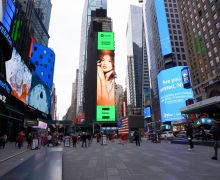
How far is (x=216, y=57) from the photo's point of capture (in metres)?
55.5

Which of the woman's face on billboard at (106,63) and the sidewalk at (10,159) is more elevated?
the woman's face on billboard at (106,63)

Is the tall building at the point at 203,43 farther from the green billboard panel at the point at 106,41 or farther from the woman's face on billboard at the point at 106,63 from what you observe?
the woman's face on billboard at the point at 106,63

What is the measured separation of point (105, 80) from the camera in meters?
117

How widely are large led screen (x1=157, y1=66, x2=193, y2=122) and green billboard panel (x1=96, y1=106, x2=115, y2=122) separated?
33139 mm

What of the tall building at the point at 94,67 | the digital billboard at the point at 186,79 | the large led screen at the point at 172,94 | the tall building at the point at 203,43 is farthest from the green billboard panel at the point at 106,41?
the digital billboard at the point at 186,79

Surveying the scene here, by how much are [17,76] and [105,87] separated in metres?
85.6

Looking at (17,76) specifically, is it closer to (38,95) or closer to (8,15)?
(8,15)

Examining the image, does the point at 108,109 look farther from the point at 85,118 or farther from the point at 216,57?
the point at 216,57

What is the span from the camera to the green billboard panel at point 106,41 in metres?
120

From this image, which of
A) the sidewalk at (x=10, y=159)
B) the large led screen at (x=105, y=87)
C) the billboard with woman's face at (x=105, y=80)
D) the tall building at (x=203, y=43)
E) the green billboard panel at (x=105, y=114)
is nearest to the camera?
the sidewalk at (x=10, y=159)

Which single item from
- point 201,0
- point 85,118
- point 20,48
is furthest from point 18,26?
point 85,118

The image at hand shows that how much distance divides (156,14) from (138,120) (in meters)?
86.1

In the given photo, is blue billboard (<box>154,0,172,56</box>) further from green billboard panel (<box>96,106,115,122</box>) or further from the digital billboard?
green billboard panel (<box>96,106,115,122</box>)

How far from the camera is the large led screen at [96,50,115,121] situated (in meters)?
111
